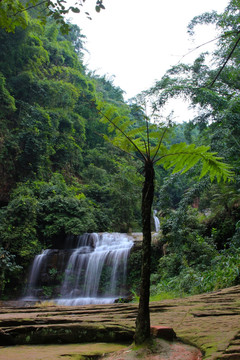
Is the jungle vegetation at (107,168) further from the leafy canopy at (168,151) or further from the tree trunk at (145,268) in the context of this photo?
the tree trunk at (145,268)

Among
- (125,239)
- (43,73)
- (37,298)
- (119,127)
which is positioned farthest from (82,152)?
(119,127)

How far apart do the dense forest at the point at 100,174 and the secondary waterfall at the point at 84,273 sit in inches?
18.9

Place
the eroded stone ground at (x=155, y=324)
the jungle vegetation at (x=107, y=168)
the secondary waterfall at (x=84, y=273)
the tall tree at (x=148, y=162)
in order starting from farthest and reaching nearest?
1. the secondary waterfall at (x=84, y=273)
2. the jungle vegetation at (x=107, y=168)
3. the tall tree at (x=148, y=162)
4. the eroded stone ground at (x=155, y=324)

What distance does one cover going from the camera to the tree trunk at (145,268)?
1575mm

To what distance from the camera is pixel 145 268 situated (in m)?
1.71

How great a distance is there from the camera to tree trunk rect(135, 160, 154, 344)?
1.58 m

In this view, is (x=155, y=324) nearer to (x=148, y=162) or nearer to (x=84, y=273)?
(x=148, y=162)

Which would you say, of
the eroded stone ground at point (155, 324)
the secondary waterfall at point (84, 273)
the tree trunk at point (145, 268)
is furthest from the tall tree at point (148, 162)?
the secondary waterfall at point (84, 273)

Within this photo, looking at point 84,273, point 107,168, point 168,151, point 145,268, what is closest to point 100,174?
point 107,168

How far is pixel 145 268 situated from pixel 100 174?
18.3 metres

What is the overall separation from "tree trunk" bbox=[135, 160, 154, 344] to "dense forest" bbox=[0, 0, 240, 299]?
2.41 ft

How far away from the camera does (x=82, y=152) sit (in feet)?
72.7

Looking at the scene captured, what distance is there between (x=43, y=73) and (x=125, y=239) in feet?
46.7

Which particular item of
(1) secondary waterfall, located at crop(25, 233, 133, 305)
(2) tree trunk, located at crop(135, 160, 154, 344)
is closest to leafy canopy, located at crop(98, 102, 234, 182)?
(2) tree trunk, located at crop(135, 160, 154, 344)
